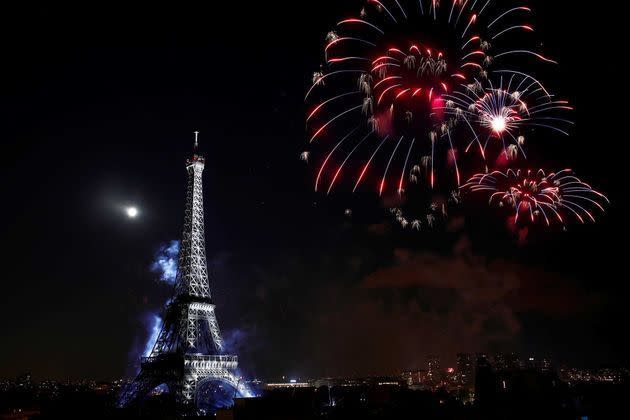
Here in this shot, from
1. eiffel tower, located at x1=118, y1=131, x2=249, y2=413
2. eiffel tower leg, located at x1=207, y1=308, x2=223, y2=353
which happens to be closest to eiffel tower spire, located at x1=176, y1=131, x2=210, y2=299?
eiffel tower, located at x1=118, y1=131, x2=249, y2=413

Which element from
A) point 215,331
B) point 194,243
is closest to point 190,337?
point 215,331

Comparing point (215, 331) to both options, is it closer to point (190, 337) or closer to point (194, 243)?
point (190, 337)


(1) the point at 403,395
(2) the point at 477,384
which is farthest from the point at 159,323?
(2) the point at 477,384

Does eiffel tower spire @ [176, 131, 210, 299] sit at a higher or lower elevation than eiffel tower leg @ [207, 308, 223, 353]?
higher

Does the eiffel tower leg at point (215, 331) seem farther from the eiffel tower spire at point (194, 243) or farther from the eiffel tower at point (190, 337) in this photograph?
the eiffel tower spire at point (194, 243)

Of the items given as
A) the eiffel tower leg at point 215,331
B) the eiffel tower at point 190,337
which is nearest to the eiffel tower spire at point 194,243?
the eiffel tower at point 190,337

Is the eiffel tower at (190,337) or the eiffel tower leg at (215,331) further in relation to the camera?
the eiffel tower leg at (215,331)

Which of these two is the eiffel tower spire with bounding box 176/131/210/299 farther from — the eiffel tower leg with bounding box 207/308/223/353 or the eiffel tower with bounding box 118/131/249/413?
the eiffel tower leg with bounding box 207/308/223/353

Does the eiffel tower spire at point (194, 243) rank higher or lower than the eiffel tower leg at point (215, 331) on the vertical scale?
higher

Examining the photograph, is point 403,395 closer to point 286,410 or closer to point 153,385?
point 286,410
